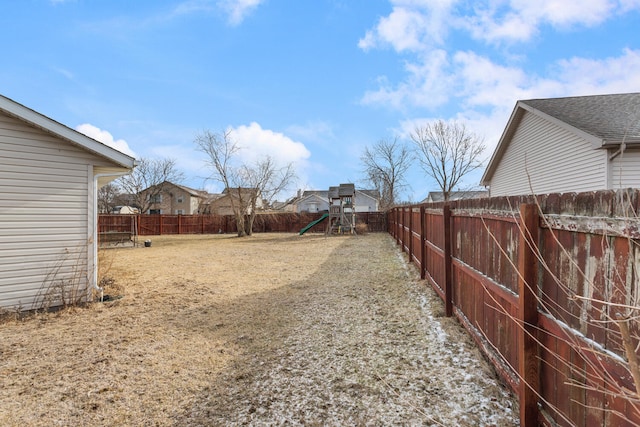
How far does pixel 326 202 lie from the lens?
45.0m

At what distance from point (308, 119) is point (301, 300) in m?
16.0

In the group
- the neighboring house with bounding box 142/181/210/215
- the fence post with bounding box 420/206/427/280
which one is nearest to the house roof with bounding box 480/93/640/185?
the fence post with bounding box 420/206/427/280

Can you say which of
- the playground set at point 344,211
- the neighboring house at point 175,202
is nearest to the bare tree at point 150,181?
the neighboring house at point 175,202

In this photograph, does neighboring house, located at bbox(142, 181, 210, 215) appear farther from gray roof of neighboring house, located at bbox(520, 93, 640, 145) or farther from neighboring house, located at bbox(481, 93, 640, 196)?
gray roof of neighboring house, located at bbox(520, 93, 640, 145)

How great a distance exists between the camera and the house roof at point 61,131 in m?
4.63

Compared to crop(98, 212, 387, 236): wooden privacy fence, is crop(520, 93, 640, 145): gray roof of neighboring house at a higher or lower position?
higher

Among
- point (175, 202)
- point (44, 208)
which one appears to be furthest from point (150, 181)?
point (44, 208)

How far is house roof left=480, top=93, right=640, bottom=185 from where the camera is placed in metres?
6.87

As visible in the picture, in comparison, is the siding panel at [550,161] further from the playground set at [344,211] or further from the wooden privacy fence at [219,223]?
the wooden privacy fence at [219,223]

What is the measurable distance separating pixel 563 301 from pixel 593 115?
9.28 meters

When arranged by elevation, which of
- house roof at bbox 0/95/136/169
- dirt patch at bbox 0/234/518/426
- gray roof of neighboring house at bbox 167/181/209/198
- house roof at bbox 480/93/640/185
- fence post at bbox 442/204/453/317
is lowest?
dirt patch at bbox 0/234/518/426

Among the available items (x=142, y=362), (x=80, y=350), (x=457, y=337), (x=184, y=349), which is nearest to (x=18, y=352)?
(x=80, y=350)

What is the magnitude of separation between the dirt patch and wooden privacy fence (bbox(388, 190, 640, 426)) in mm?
453

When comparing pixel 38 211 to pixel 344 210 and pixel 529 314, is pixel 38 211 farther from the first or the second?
pixel 344 210
